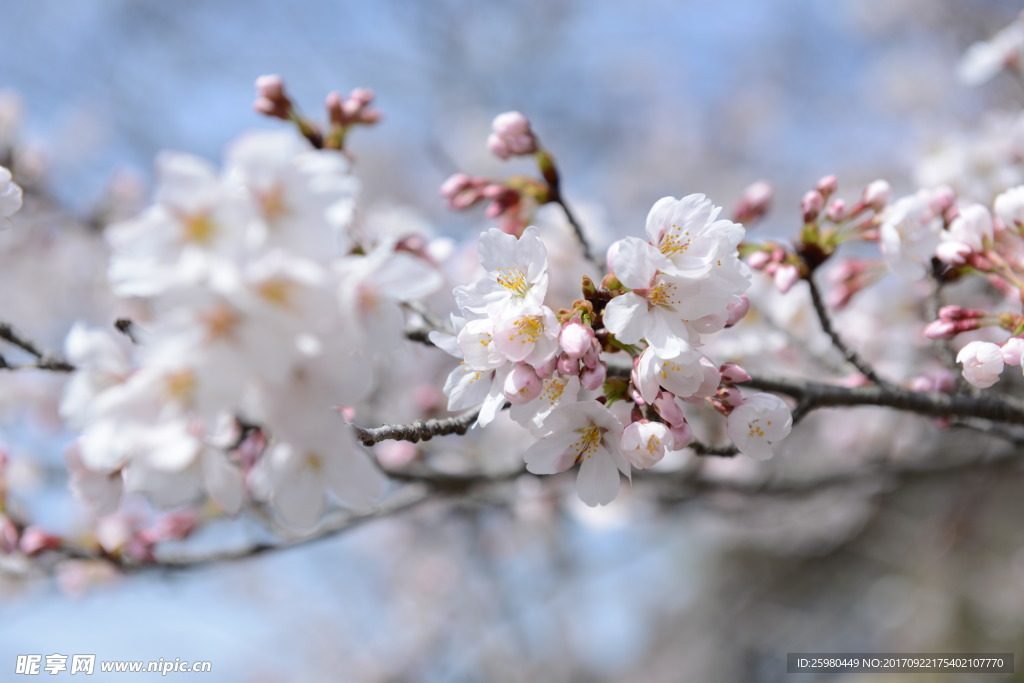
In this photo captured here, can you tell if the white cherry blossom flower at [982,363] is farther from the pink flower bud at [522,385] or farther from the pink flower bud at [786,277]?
the pink flower bud at [522,385]

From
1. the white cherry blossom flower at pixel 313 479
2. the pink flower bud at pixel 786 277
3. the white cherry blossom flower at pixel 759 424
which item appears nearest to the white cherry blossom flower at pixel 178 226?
the white cherry blossom flower at pixel 313 479

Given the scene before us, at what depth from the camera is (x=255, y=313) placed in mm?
690

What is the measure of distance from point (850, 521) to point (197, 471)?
5822 millimetres

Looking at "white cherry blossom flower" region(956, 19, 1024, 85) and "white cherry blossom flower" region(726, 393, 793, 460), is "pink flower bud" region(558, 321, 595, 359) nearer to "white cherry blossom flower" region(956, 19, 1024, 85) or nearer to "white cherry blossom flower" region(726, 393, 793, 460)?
"white cherry blossom flower" region(726, 393, 793, 460)

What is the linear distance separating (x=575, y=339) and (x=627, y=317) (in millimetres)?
99

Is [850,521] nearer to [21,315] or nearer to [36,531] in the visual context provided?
[36,531]

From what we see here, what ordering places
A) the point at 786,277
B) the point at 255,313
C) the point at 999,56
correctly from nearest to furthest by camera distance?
the point at 255,313 → the point at 786,277 → the point at 999,56

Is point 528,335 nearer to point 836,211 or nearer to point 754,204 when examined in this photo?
point 836,211

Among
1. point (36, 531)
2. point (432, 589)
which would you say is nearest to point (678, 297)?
point (36, 531)

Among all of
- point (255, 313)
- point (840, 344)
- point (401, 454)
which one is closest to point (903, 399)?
point (840, 344)

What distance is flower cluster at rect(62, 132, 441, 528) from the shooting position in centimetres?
71

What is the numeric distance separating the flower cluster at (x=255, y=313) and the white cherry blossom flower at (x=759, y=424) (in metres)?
0.60

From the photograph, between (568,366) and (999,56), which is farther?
(999,56)

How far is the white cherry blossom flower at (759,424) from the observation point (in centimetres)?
112
